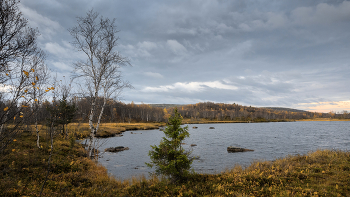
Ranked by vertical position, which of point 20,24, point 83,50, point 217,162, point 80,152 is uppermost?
point 83,50

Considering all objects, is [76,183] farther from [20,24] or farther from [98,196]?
[20,24]

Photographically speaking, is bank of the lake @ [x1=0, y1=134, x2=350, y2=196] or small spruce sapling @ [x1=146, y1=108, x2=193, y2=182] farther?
small spruce sapling @ [x1=146, y1=108, x2=193, y2=182]

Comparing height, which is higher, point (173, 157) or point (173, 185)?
point (173, 157)

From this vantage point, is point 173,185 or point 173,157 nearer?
point 173,185

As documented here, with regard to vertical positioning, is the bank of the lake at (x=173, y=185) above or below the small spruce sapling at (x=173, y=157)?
below

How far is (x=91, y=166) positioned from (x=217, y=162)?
14.2 metres

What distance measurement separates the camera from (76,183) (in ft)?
35.2

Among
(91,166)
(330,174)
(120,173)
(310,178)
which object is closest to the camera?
(310,178)

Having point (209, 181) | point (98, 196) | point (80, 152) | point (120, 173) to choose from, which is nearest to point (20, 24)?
point (98, 196)

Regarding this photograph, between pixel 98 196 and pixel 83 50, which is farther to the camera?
pixel 83 50

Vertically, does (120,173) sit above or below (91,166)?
below

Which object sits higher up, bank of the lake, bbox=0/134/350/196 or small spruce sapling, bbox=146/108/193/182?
small spruce sapling, bbox=146/108/193/182

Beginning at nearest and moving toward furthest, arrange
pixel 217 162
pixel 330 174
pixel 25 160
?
pixel 330 174, pixel 25 160, pixel 217 162

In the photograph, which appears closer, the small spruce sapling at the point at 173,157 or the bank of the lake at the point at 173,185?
the bank of the lake at the point at 173,185
